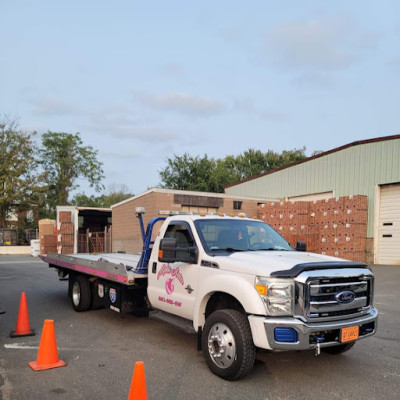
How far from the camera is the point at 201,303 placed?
5418mm

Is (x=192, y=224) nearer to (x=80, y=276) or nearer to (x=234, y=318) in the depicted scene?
(x=234, y=318)

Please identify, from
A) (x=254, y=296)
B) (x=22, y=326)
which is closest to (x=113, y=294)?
(x=22, y=326)

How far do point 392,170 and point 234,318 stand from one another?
655 inches

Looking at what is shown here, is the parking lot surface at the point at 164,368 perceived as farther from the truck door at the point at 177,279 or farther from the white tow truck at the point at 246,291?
the truck door at the point at 177,279

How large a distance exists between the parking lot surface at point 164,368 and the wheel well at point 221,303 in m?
0.73

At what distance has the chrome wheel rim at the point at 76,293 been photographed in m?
8.70

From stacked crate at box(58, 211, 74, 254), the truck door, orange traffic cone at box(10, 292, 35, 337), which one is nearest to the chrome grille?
the truck door

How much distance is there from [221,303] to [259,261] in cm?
83

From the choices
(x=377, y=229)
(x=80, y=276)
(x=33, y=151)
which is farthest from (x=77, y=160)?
(x=80, y=276)

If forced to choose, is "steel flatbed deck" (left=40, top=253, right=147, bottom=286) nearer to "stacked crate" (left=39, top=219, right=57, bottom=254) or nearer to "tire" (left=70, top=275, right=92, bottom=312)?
"tire" (left=70, top=275, right=92, bottom=312)

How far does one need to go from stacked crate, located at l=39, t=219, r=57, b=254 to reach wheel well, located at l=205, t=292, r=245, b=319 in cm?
2719

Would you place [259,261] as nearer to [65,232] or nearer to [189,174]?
[65,232]

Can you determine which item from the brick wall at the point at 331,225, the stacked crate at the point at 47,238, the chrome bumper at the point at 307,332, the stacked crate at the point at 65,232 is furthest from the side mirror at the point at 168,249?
the stacked crate at the point at 47,238

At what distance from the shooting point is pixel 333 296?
15.9 feet
